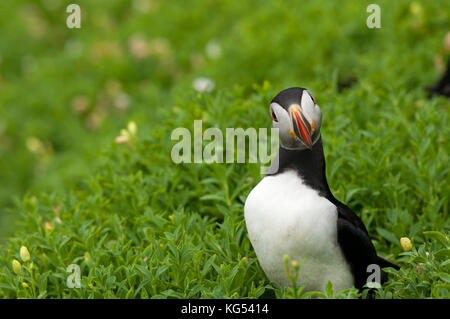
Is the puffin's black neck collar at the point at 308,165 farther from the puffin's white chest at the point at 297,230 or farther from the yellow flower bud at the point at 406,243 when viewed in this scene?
the yellow flower bud at the point at 406,243

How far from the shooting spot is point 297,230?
2.47m

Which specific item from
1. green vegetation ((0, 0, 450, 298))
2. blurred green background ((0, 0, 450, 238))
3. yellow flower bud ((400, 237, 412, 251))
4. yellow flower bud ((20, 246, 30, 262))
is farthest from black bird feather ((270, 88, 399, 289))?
blurred green background ((0, 0, 450, 238))

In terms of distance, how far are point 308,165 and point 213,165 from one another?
118cm

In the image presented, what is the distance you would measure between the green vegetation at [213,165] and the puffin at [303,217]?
0.47 ft

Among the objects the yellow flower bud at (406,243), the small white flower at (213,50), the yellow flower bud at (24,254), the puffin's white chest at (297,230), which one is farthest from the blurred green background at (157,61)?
the puffin's white chest at (297,230)

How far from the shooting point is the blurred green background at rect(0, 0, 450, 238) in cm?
562

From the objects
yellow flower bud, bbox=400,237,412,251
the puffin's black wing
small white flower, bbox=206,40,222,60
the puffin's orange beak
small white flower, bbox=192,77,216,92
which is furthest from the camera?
small white flower, bbox=206,40,222,60

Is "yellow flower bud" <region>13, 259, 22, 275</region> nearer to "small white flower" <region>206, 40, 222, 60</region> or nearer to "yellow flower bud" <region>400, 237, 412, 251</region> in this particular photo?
"yellow flower bud" <region>400, 237, 412, 251</region>

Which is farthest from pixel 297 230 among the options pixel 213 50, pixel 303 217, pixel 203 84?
pixel 213 50

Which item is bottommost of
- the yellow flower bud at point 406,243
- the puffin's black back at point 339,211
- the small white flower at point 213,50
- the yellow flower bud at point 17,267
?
the yellow flower bud at point 17,267

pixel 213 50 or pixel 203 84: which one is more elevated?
pixel 213 50

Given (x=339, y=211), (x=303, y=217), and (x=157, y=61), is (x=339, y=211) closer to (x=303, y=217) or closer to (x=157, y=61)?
(x=303, y=217)

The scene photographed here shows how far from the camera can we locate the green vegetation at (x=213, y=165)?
301 cm

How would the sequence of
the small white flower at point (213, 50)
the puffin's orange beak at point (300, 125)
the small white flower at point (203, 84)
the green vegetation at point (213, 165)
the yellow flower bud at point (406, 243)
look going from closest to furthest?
the puffin's orange beak at point (300, 125), the yellow flower bud at point (406, 243), the green vegetation at point (213, 165), the small white flower at point (203, 84), the small white flower at point (213, 50)
